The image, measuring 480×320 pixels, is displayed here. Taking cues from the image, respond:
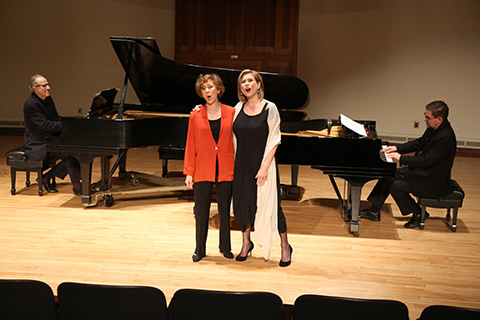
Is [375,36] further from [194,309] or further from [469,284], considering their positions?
[194,309]

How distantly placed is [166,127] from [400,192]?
2343 millimetres

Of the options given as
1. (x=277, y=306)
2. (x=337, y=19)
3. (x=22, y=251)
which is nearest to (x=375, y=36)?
(x=337, y=19)

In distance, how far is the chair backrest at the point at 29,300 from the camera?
2297 millimetres

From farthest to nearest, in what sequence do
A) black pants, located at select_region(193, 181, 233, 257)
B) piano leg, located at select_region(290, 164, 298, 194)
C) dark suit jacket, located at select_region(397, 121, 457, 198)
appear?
piano leg, located at select_region(290, 164, 298, 194), dark suit jacket, located at select_region(397, 121, 457, 198), black pants, located at select_region(193, 181, 233, 257)

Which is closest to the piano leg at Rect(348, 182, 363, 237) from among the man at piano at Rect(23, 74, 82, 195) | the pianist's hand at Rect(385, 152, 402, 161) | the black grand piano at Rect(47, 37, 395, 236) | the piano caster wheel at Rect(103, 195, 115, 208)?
the black grand piano at Rect(47, 37, 395, 236)

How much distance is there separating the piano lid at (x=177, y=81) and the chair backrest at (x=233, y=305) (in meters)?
3.56

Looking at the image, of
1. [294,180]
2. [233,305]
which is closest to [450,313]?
[233,305]

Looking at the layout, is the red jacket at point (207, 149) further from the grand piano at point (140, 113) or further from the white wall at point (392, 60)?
the white wall at point (392, 60)

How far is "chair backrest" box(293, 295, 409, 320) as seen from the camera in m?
2.22

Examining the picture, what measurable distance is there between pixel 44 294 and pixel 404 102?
27.0ft

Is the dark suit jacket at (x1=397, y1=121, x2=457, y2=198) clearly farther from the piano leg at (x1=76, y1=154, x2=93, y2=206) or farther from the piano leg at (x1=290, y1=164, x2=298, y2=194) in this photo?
the piano leg at (x1=76, y1=154, x2=93, y2=206)

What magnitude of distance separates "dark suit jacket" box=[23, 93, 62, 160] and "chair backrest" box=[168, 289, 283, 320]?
3.65 metres

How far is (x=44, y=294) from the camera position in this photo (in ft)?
7.54

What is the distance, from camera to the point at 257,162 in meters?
3.80
